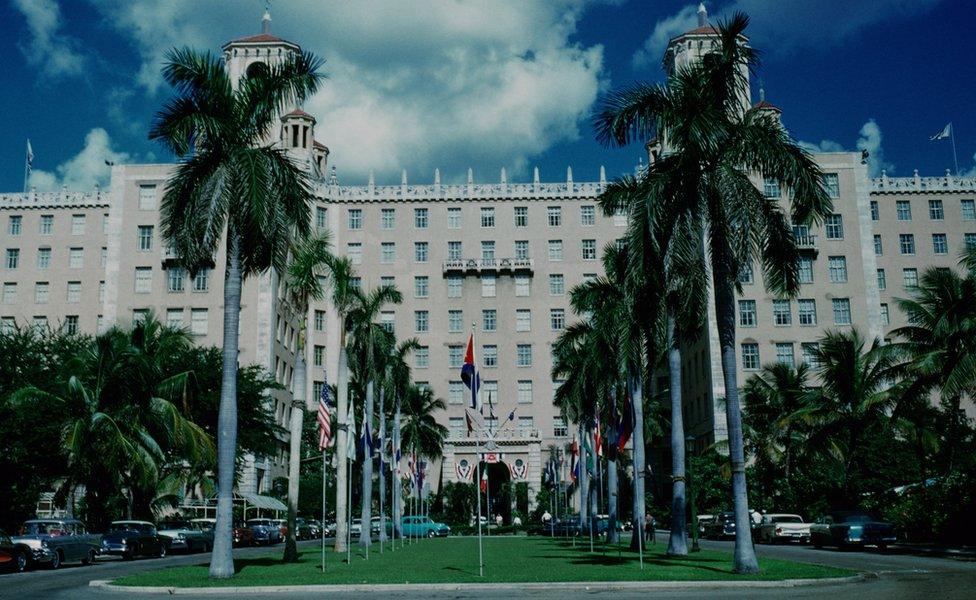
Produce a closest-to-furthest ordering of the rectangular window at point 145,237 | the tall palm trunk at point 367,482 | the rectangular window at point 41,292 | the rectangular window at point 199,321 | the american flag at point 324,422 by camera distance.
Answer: the american flag at point 324,422 → the tall palm trunk at point 367,482 → the rectangular window at point 199,321 → the rectangular window at point 145,237 → the rectangular window at point 41,292

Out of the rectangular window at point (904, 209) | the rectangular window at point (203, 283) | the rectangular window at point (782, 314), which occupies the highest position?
the rectangular window at point (904, 209)

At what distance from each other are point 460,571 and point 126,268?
64.6m

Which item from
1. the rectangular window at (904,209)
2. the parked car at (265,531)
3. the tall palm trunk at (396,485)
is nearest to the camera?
the tall palm trunk at (396,485)

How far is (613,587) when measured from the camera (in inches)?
789

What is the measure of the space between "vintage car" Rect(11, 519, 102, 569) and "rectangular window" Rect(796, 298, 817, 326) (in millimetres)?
61019

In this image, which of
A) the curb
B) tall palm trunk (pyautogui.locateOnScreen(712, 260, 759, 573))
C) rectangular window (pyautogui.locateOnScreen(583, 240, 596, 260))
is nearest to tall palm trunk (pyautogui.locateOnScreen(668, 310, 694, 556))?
tall palm trunk (pyautogui.locateOnScreen(712, 260, 759, 573))

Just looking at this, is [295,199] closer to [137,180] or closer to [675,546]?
[675,546]

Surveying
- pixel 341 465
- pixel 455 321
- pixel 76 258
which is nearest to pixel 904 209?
pixel 455 321

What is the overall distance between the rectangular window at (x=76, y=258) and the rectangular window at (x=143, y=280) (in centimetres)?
814

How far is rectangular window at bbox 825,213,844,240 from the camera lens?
80.7 meters

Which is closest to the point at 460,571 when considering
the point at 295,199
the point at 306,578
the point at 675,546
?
the point at 306,578

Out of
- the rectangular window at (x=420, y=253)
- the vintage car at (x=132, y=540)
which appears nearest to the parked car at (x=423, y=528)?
the vintage car at (x=132, y=540)

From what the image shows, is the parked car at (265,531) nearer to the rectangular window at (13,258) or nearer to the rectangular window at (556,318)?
the rectangular window at (556,318)

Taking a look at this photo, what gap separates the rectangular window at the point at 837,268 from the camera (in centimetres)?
7981
